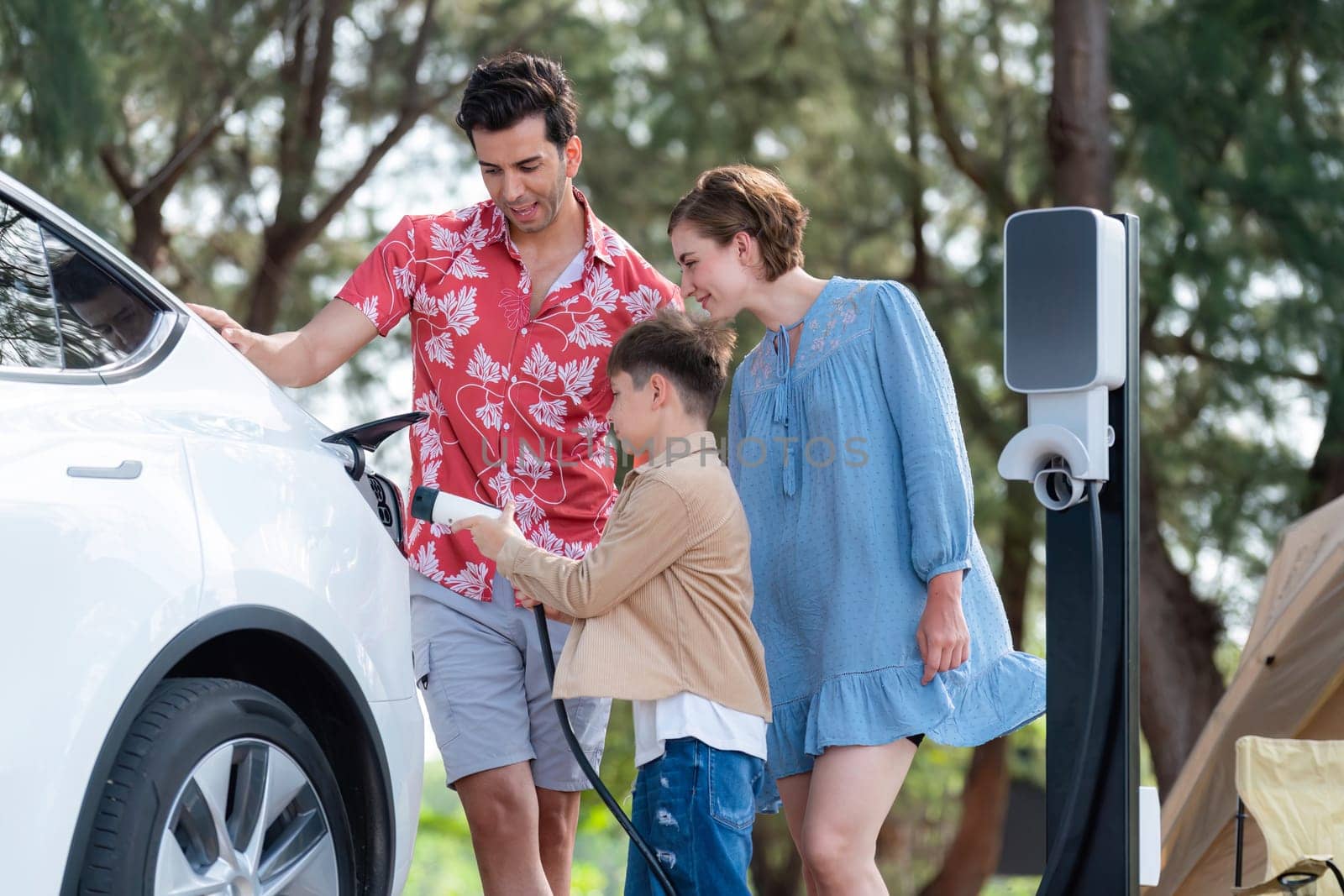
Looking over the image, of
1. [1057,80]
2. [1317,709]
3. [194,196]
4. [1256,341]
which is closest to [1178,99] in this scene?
[1057,80]

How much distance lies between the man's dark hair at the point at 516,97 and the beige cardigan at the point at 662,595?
35.1 inches

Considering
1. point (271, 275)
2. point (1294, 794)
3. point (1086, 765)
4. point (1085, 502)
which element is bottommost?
point (1294, 794)

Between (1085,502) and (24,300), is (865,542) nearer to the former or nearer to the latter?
(1085,502)

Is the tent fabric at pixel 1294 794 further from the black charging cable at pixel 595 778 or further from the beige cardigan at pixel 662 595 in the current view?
the black charging cable at pixel 595 778

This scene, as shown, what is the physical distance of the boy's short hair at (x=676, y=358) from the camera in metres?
2.91

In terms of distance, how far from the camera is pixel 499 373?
3.33 meters

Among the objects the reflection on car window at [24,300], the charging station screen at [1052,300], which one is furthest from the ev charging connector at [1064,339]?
the reflection on car window at [24,300]

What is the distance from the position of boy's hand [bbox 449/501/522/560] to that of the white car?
0.16 m

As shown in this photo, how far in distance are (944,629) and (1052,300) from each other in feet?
2.11

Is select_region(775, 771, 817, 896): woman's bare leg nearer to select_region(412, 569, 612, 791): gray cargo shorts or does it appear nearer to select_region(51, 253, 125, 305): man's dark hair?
select_region(412, 569, 612, 791): gray cargo shorts

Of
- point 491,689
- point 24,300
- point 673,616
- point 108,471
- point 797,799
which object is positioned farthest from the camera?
point 491,689

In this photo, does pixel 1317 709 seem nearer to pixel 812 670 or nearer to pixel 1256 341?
pixel 812 670

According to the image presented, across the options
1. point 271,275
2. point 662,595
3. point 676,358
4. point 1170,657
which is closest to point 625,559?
point 662,595

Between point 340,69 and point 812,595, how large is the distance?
7.95m
